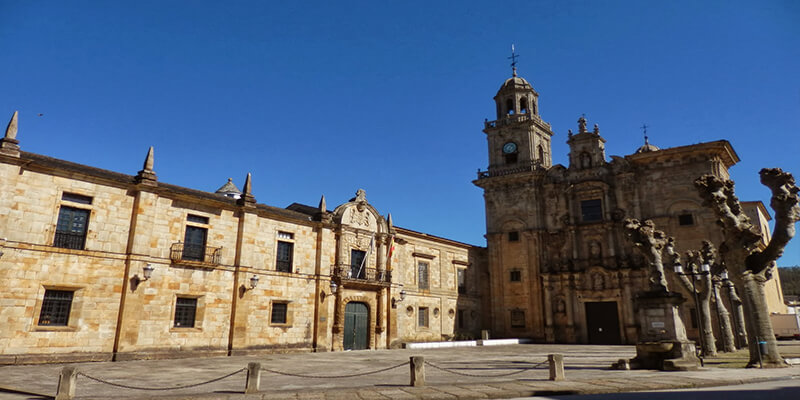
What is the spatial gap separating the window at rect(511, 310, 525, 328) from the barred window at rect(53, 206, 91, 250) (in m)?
28.9

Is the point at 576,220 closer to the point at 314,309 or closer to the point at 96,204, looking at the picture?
the point at 314,309

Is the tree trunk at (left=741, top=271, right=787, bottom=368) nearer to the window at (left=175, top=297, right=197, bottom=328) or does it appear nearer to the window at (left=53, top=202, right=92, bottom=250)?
the window at (left=175, top=297, right=197, bottom=328)

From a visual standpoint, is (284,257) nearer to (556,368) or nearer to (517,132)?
(556,368)

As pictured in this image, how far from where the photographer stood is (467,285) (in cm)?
3712

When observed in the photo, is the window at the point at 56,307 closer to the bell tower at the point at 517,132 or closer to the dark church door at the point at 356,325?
the dark church door at the point at 356,325

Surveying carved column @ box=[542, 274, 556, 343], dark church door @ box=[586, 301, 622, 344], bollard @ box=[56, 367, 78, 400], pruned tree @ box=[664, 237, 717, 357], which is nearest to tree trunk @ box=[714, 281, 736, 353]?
pruned tree @ box=[664, 237, 717, 357]

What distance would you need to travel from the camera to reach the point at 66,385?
9031mm

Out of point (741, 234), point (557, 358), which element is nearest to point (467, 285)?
point (741, 234)

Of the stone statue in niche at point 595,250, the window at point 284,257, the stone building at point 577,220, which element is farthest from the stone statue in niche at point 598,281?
the window at point 284,257

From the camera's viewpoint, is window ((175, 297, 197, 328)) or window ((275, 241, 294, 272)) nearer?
window ((175, 297, 197, 328))

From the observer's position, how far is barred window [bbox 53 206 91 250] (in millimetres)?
17406

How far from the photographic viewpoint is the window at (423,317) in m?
32.1

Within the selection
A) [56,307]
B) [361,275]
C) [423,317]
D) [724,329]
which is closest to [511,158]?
[423,317]

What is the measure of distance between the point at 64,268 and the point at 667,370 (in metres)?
20.3
